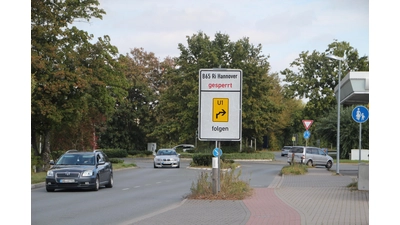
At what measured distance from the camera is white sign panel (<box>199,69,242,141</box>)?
2111 centimetres

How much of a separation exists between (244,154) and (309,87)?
1488 centimetres

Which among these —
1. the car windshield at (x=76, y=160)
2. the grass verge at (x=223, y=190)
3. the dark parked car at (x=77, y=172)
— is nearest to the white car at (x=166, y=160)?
the dark parked car at (x=77, y=172)

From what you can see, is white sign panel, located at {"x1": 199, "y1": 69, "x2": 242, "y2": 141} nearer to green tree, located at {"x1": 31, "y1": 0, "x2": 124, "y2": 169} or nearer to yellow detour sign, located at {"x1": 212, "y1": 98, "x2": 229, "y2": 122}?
yellow detour sign, located at {"x1": 212, "y1": 98, "x2": 229, "y2": 122}

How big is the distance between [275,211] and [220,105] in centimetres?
564

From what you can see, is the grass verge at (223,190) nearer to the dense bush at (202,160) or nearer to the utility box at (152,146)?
the dense bush at (202,160)

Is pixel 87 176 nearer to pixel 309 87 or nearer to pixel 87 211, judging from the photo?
pixel 87 211

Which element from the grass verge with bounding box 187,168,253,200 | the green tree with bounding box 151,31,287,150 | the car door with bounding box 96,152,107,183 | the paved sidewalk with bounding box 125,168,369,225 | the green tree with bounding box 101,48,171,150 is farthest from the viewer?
the green tree with bounding box 101,48,171,150

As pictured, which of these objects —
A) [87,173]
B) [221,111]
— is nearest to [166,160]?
[87,173]

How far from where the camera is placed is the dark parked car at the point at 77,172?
24906 millimetres

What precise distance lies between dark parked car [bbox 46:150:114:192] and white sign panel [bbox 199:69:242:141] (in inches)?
227

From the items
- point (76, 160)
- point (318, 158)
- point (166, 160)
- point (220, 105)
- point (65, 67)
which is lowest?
point (166, 160)

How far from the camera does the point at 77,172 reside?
2488 cm

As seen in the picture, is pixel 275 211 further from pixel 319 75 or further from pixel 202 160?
pixel 319 75

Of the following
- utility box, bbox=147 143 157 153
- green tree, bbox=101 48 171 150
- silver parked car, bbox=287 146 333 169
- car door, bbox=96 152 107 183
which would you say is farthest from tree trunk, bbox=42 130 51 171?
utility box, bbox=147 143 157 153
